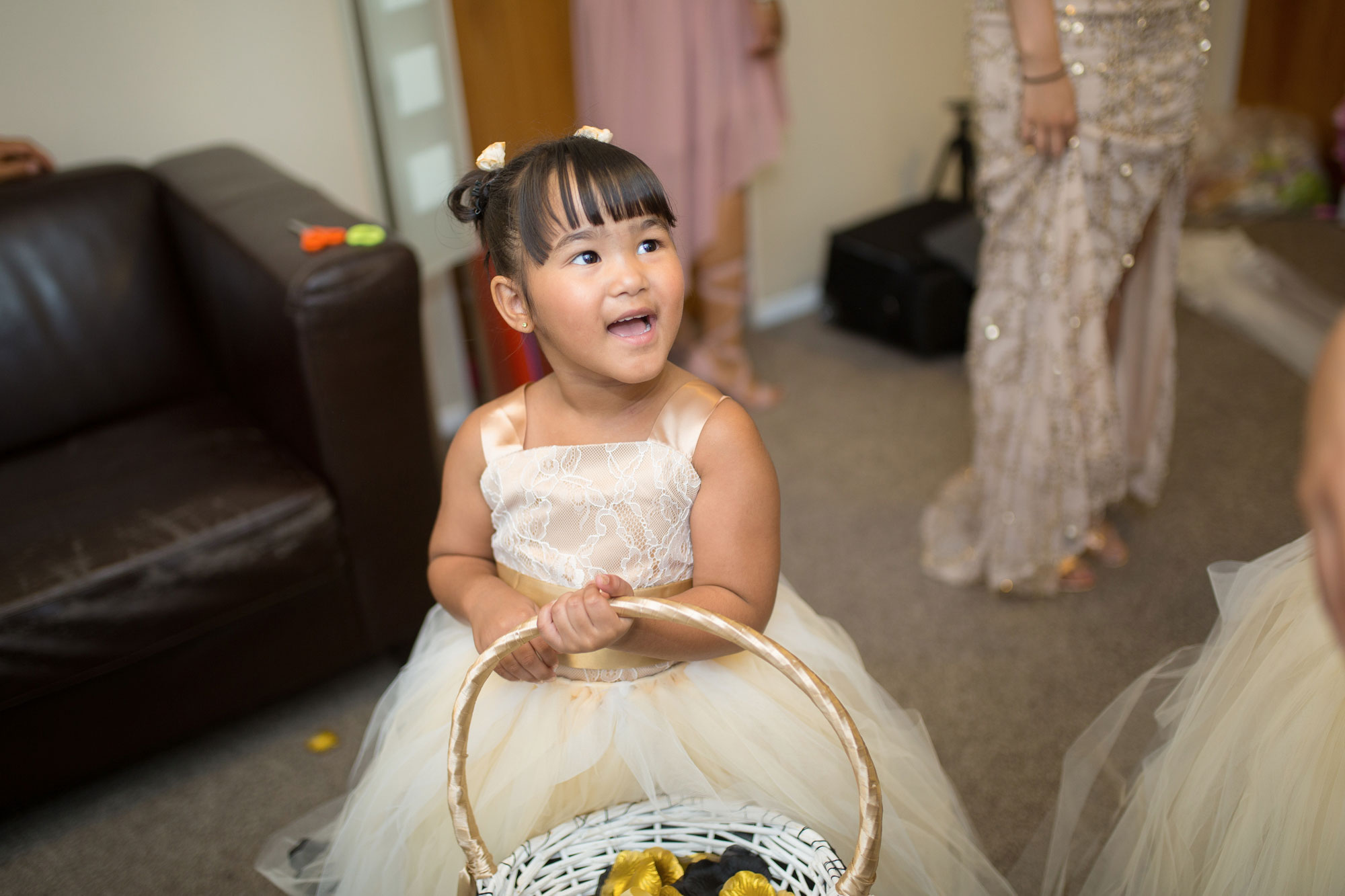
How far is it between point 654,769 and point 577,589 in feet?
0.64

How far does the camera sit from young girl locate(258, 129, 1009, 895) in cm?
101

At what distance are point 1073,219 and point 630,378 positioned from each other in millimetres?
1014

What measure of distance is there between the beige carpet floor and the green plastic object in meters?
0.75

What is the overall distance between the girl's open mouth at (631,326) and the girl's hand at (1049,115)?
93 cm

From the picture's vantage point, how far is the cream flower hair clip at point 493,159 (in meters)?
1.04

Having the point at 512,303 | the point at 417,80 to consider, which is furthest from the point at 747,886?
the point at 417,80

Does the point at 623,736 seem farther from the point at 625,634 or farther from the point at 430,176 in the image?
the point at 430,176

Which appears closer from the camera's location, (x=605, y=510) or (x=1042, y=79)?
(x=605, y=510)

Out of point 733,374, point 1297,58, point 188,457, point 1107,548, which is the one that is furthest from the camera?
point 1297,58

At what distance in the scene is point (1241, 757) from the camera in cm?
98

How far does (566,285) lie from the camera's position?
981mm

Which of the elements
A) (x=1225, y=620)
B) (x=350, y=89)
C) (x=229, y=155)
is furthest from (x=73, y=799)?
→ (x=1225, y=620)

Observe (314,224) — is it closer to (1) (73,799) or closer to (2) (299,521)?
(2) (299,521)

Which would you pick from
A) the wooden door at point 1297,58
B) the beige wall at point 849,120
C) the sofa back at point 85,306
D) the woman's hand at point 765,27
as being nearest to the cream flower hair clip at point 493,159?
the sofa back at point 85,306
